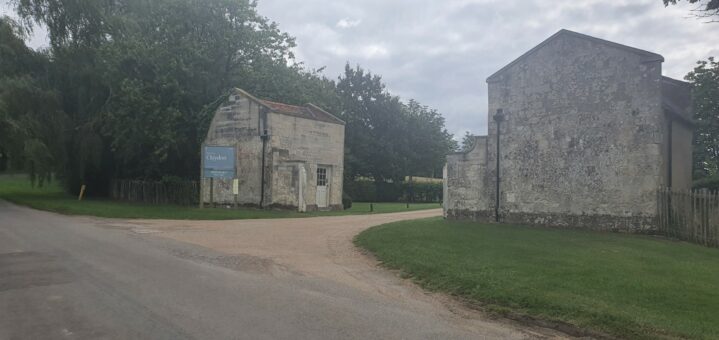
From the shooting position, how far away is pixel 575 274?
9.18m

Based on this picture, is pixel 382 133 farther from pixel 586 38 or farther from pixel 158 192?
pixel 586 38

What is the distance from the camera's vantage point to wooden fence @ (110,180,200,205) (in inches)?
1099

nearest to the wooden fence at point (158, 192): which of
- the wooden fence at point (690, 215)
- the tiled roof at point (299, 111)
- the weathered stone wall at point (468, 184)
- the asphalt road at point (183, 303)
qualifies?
the tiled roof at point (299, 111)

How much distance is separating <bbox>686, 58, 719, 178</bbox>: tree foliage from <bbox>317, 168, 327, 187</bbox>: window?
21.0 metres

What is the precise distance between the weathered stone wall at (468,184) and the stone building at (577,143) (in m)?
A: 0.04

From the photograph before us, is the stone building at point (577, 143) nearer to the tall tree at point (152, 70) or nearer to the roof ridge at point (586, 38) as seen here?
the roof ridge at point (586, 38)

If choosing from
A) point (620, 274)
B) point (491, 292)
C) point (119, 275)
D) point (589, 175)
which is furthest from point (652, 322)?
point (589, 175)

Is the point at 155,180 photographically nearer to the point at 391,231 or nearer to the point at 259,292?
the point at 391,231

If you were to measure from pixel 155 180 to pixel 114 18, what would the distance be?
370 inches

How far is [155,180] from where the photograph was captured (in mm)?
31141

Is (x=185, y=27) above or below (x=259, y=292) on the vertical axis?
above

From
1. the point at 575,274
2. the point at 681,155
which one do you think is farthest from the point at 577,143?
the point at 575,274

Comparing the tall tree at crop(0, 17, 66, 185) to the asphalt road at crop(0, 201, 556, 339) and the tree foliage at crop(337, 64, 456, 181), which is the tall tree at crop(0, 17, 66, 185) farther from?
the tree foliage at crop(337, 64, 456, 181)

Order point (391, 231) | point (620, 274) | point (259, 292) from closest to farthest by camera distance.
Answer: point (259, 292)
point (620, 274)
point (391, 231)
